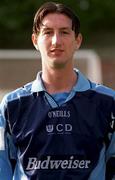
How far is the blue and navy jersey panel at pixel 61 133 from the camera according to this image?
362 centimetres

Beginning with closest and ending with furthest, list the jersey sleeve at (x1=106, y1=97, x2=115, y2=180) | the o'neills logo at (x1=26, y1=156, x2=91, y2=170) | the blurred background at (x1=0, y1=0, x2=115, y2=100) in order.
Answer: the o'neills logo at (x1=26, y1=156, x2=91, y2=170), the jersey sleeve at (x1=106, y1=97, x2=115, y2=180), the blurred background at (x1=0, y1=0, x2=115, y2=100)

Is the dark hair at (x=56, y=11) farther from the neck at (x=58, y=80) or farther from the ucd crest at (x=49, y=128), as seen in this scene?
the ucd crest at (x=49, y=128)

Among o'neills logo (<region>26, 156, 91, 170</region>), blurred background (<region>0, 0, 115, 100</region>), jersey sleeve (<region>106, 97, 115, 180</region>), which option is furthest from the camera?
blurred background (<region>0, 0, 115, 100</region>)

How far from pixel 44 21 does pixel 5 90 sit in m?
9.95

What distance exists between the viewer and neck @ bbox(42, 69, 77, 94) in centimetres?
373

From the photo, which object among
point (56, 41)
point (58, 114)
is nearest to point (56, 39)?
point (56, 41)

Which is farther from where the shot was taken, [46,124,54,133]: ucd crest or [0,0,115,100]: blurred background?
[0,0,115,100]: blurred background

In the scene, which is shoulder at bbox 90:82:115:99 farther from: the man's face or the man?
the man's face

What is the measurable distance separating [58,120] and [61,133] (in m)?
0.06

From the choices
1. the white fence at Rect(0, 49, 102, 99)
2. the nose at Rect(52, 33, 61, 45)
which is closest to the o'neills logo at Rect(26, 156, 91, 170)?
the nose at Rect(52, 33, 61, 45)

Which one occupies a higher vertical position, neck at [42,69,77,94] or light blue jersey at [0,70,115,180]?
neck at [42,69,77,94]

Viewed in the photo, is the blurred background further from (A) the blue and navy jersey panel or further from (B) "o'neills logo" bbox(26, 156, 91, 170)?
(B) "o'neills logo" bbox(26, 156, 91, 170)

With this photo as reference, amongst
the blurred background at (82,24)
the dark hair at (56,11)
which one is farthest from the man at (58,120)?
the blurred background at (82,24)

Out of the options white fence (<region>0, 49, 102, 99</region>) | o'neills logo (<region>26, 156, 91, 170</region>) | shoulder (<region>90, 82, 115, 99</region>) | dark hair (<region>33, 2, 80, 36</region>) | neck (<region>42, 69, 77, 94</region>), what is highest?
dark hair (<region>33, 2, 80, 36</region>)
